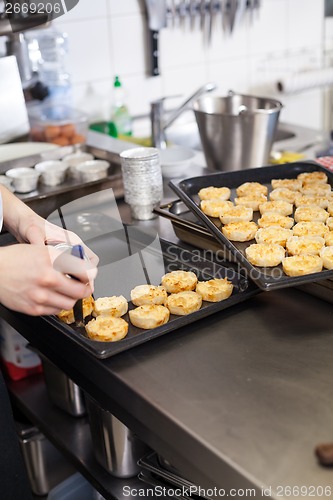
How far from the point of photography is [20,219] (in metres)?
1.32

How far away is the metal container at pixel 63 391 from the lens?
154 centimetres

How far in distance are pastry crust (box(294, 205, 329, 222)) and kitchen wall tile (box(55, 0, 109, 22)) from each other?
4.92 ft

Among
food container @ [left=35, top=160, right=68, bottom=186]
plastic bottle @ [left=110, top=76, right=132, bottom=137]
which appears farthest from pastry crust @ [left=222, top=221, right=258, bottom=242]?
plastic bottle @ [left=110, top=76, right=132, bottom=137]

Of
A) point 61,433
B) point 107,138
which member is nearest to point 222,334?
point 61,433

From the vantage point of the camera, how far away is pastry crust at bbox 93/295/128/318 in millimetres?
1161

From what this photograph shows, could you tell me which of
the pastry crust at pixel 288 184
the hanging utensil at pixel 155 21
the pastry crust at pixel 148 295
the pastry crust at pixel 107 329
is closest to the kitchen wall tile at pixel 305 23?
the hanging utensil at pixel 155 21

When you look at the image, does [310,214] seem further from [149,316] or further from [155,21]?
[155,21]

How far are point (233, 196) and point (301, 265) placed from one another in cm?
43

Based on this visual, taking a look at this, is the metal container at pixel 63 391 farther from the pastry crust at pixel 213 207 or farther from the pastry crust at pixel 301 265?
the pastry crust at pixel 301 265

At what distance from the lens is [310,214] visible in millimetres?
1396

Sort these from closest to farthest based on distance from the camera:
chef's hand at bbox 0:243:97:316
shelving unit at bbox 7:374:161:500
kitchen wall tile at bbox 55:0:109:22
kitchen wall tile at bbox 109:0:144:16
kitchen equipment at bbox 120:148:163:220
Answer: chef's hand at bbox 0:243:97:316 < shelving unit at bbox 7:374:161:500 < kitchen equipment at bbox 120:148:163:220 < kitchen wall tile at bbox 55:0:109:22 < kitchen wall tile at bbox 109:0:144:16

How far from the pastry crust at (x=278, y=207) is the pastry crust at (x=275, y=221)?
0.04 metres

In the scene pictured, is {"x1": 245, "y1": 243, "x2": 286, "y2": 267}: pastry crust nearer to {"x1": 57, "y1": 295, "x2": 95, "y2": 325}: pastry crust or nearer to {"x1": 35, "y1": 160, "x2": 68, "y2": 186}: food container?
{"x1": 57, "y1": 295, "x2": 95, "y2": 325}: pastry crust

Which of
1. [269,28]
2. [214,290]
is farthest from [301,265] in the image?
[269,28]
